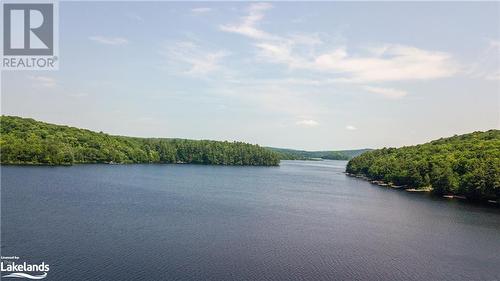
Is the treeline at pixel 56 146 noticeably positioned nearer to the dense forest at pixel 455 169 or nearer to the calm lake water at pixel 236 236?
the calm lake water at pixel 236 236

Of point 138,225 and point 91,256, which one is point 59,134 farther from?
point 91,256

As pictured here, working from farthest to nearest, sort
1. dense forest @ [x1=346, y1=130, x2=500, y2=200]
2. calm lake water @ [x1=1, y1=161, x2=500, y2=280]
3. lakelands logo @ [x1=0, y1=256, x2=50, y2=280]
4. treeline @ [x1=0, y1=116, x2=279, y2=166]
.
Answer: treeline @ [x1=0, y1=116, x2=279, y2=166], dense forest @ [x1=346, y1=130, x2=500, y2=200], calm lake water @ [x1=1, y1=161, x2=500, y2=280], lakelands logo @ [x1=0, y1=256, x2=50, y2=280]

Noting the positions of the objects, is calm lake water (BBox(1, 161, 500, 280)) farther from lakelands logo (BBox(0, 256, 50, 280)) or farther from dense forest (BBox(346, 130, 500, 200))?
Result: dense forest (BBox(346, 130, 500, 200))

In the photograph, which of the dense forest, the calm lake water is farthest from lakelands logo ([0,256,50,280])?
the dense forest

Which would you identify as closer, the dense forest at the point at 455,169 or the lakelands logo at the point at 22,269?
the lakelands logo at the point at 22,269

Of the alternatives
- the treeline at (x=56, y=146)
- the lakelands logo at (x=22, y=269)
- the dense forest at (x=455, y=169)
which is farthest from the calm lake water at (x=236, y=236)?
the treeline at (x=56, y=146)

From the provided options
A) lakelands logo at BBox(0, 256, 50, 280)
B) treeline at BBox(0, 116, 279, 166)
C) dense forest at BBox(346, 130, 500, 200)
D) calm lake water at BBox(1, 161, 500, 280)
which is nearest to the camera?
lakelands logo at BBox(0, 256, 50, 280)

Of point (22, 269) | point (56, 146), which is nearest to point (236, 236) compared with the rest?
point (22, 269)

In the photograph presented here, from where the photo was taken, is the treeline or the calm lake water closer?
the calm lake water

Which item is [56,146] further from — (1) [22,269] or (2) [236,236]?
(1) [22,269]
